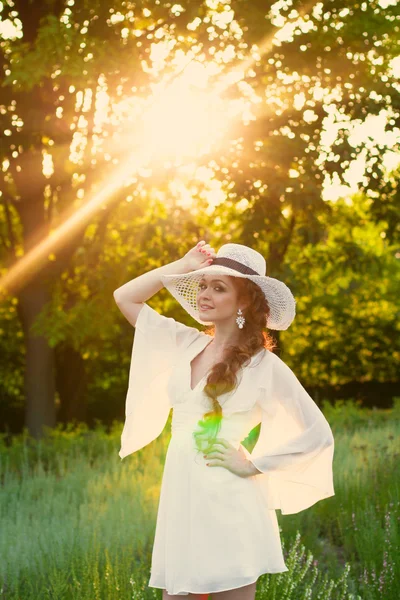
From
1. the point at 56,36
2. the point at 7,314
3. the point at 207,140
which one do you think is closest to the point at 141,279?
the point at 56,36

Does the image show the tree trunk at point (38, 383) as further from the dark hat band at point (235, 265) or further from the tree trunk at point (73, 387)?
the dark hat band at point (235, 265)

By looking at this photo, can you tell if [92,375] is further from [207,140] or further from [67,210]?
[207,140]

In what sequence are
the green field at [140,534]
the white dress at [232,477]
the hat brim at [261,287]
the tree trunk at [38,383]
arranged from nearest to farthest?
1. the white dress at [232,477]
2. the hat brim at [261,287]
3. the green field at [140,534]
4. the tree trunk at [38,383]

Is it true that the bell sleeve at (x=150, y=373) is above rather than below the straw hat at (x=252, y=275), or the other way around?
below

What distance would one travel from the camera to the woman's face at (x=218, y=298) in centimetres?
330

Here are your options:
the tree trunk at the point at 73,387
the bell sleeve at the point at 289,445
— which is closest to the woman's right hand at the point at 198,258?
the bell sleeve at the point at 289,445

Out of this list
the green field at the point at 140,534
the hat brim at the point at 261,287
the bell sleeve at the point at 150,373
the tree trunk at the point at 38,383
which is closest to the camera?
the hat brim at the point at 261,287

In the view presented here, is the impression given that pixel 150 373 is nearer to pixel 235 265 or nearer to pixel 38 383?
pixel 235 265

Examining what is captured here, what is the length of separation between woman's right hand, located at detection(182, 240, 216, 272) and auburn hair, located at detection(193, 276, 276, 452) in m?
0.16

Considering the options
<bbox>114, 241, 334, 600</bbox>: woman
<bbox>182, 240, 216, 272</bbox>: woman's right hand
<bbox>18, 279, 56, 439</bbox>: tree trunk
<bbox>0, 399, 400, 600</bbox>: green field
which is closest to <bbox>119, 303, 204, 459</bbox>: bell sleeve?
<bbox>114, 241, 334, 600</bbox>: woman

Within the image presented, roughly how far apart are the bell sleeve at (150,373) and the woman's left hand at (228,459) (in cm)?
46

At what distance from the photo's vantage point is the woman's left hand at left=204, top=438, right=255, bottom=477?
3.04m

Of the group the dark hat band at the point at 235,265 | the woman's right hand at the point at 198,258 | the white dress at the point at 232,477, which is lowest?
the white dress at the point at 232,477

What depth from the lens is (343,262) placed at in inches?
473
